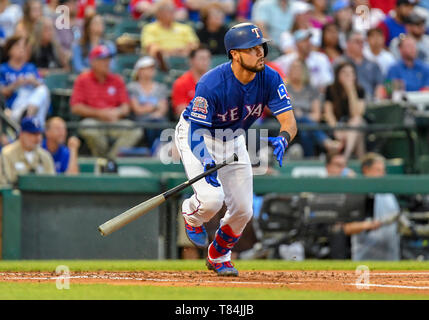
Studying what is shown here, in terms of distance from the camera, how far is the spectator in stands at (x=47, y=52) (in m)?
12.2

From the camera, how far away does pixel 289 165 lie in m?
11.4

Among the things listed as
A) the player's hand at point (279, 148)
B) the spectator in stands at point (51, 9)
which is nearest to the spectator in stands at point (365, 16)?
the spectator in stands at point (51, 9)

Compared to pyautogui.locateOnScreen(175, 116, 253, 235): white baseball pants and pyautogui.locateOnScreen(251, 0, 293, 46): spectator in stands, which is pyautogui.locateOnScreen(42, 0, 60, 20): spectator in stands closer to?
pyautogui.locateOnScreen(251, 0, 293, 46): spectator in stands

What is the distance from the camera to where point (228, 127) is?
7141mm

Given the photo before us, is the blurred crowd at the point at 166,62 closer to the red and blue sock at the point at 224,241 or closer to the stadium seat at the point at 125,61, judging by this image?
the stadium seat at the point at 125,61

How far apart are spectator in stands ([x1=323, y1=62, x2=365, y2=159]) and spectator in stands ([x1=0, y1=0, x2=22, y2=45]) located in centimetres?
449

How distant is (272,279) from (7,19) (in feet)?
24.1

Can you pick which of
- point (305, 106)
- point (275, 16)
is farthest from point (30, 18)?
point (275, 16)

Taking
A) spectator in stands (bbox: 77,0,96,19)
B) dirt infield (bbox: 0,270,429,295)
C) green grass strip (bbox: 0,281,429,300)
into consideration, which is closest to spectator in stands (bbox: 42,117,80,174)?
dirt infield (bbox: 0,270,429,295)

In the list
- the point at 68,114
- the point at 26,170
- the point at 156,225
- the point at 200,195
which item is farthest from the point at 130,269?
the point at 68,114

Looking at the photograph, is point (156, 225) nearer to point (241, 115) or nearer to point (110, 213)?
point (110, 213)

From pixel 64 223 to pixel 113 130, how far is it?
1786 millimetres

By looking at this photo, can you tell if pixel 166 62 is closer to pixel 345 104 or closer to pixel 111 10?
pixel 111 10

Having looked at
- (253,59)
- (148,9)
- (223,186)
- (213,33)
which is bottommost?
(223,186)
